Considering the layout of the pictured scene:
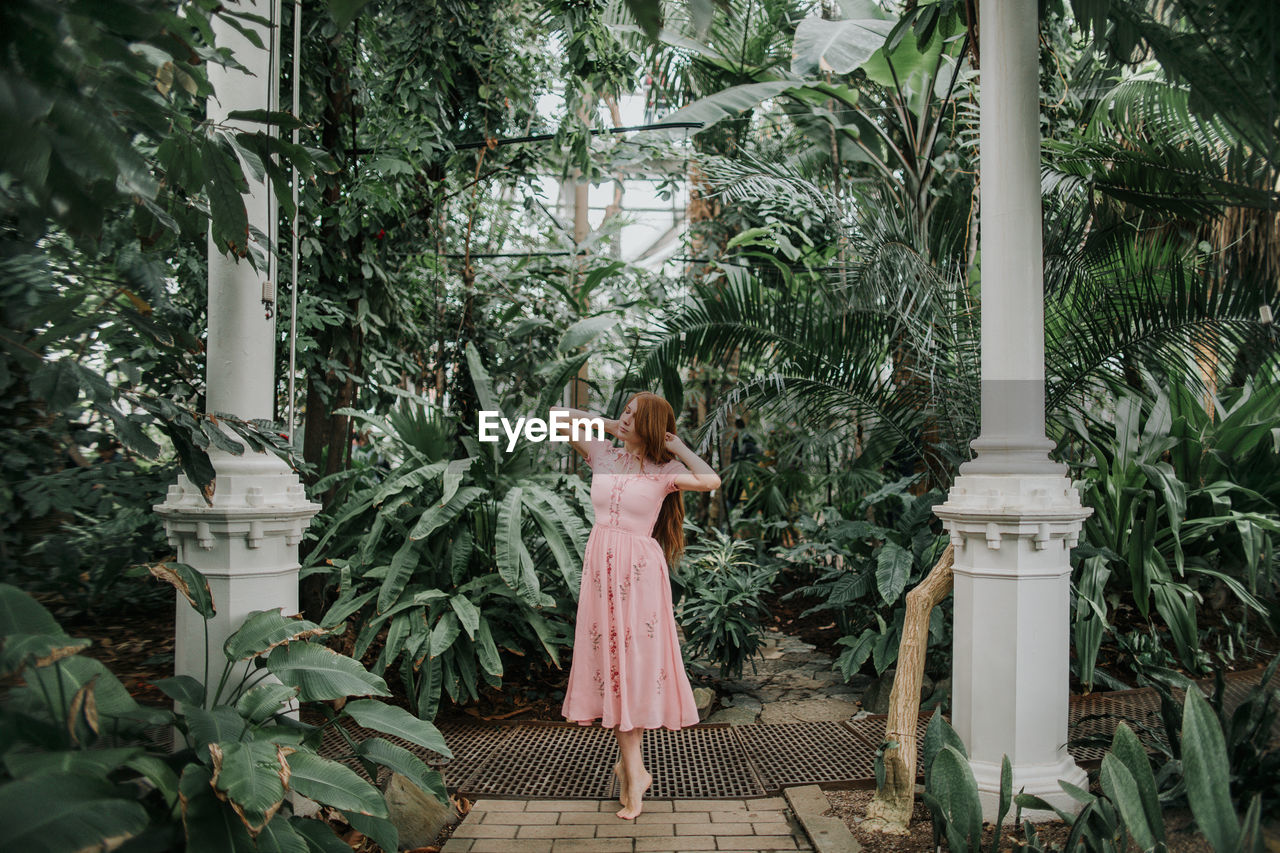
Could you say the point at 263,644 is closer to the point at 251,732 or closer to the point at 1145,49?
the point at 251,732

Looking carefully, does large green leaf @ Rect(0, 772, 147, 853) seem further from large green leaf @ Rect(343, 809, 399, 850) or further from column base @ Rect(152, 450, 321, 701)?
column base @ Rect(152, 450, 321, 701)

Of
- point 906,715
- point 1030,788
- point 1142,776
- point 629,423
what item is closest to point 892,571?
point 906,715

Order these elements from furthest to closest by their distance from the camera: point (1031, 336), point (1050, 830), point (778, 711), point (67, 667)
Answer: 1. point (778, 711)
2. point (1031, 336)
3. point (1050, 830)
4. point (67, 667)

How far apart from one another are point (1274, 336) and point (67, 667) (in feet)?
12.6

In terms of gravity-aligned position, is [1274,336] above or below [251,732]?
above

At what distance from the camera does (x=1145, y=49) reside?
2.75 metres

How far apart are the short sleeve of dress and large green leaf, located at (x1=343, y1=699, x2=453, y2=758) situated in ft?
4.08

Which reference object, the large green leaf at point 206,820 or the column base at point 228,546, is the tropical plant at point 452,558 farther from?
the large green leaf at point 206,820

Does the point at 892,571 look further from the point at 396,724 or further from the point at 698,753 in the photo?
the point at 396,724

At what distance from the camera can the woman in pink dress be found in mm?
3047

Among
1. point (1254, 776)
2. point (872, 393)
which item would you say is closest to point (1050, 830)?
point (1254, 776)

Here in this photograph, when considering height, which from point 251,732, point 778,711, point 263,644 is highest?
point 263,644

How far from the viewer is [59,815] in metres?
1.47

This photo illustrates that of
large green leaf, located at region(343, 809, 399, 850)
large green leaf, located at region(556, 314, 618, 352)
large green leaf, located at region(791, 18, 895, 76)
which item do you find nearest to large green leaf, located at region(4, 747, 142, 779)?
large green leaf, located at region(343, 809, 399, 850)
